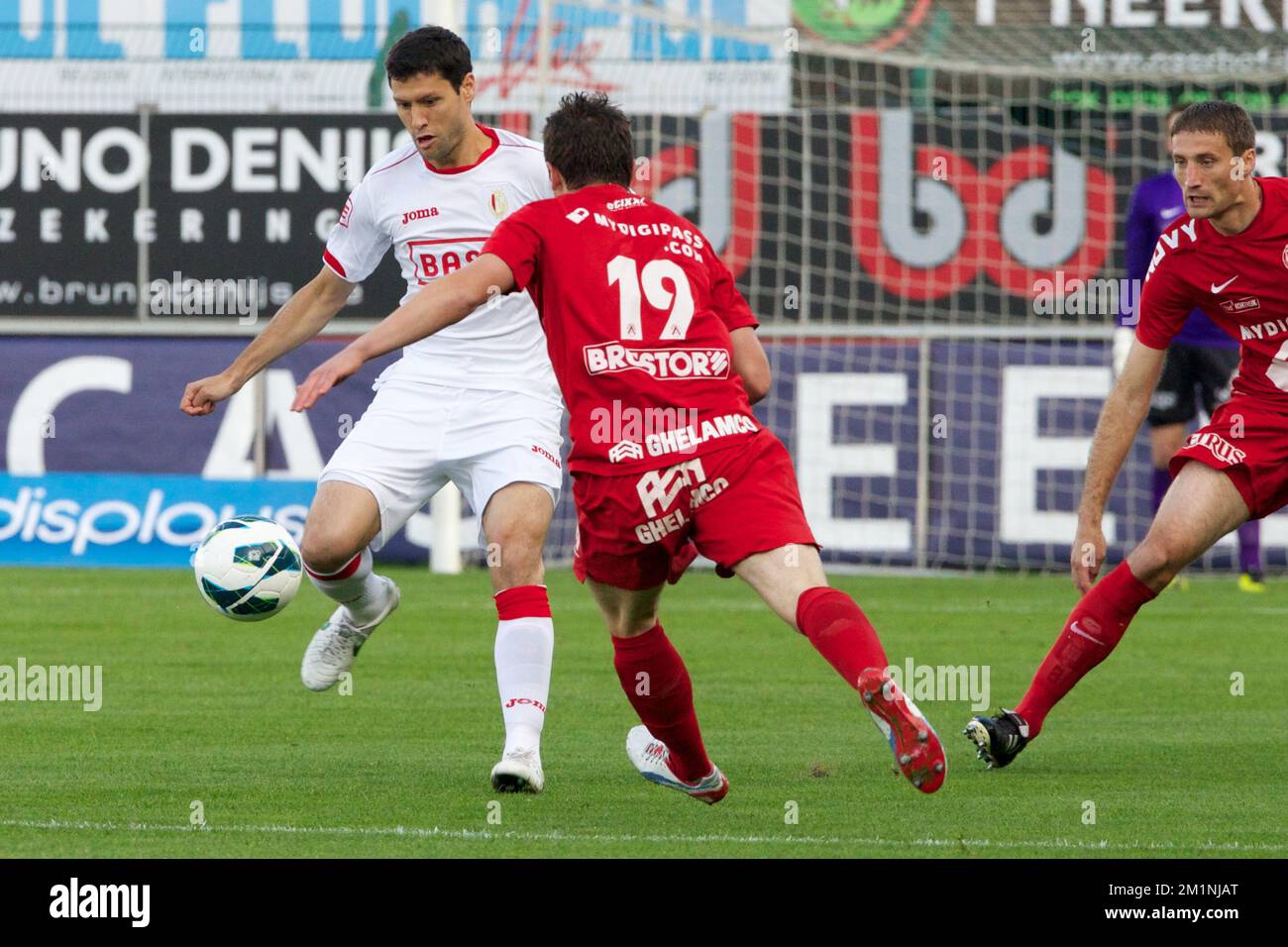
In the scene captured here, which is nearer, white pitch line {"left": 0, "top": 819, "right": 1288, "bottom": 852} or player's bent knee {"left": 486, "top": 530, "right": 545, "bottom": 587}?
white pitch line {"left": 0, "top": 819, "right": 1288, "bottom": 852}

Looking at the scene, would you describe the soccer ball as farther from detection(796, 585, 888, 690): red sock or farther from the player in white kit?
detection(796, 585, 888, 690): red sock

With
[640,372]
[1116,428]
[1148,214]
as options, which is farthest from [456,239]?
[1148,214]

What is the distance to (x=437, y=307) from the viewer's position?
17.2 feet

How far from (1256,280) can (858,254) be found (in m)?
9.12

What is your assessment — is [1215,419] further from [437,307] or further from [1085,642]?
[437,307]

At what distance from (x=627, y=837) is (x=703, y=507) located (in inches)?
32.3

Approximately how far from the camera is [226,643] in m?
10.2

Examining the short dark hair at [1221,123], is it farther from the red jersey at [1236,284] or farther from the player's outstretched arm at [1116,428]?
the player's outstretched arm at [1116,428]

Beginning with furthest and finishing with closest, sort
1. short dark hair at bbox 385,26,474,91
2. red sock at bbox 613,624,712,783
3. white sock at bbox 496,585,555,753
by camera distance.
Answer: short dark hair at bbox 385,26,474,91 < white sock at bbox 496,585,555,753 < red sock at bbox 613,624,712,783

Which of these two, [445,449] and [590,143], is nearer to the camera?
[590,143]

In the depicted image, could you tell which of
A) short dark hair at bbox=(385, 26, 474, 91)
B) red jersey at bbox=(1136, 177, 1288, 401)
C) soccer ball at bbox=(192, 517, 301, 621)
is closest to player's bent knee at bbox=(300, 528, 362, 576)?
soccer ball at bbox=(192, 517, 301, 621)

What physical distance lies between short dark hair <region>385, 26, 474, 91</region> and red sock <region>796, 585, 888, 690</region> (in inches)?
89.1

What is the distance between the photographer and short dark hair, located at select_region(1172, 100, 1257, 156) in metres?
6.43

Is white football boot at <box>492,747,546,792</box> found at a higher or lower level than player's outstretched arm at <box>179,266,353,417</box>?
lower
